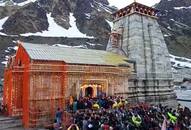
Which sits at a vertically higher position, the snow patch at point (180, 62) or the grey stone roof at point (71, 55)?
the snow patch at point (180, 62)

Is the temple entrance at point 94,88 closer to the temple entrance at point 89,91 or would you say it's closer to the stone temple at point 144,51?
the temple entrance at point 89,91

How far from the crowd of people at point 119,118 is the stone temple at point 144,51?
20.4 ft

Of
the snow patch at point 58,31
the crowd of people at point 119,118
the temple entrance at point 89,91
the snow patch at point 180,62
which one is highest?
the snow patch at point 58,31

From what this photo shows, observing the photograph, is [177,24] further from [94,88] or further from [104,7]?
[94,88]

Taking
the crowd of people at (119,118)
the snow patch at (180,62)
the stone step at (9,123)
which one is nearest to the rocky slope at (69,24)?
the snow patch at (180,62)

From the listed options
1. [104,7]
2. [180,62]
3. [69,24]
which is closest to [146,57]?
[180,62]

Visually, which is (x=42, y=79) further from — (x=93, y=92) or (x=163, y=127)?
(x=163, y=127)

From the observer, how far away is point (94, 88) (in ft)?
76.4

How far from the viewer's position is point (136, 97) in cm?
2644

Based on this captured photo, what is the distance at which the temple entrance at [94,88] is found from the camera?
2258cm

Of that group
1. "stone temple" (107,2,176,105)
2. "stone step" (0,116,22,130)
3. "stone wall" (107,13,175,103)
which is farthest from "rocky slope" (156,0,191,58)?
"stone step" (0,116,22,130)

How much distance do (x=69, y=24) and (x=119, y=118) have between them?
425 ft

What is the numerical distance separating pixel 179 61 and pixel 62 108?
10686 cm

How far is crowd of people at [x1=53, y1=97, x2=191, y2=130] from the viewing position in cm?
1546
